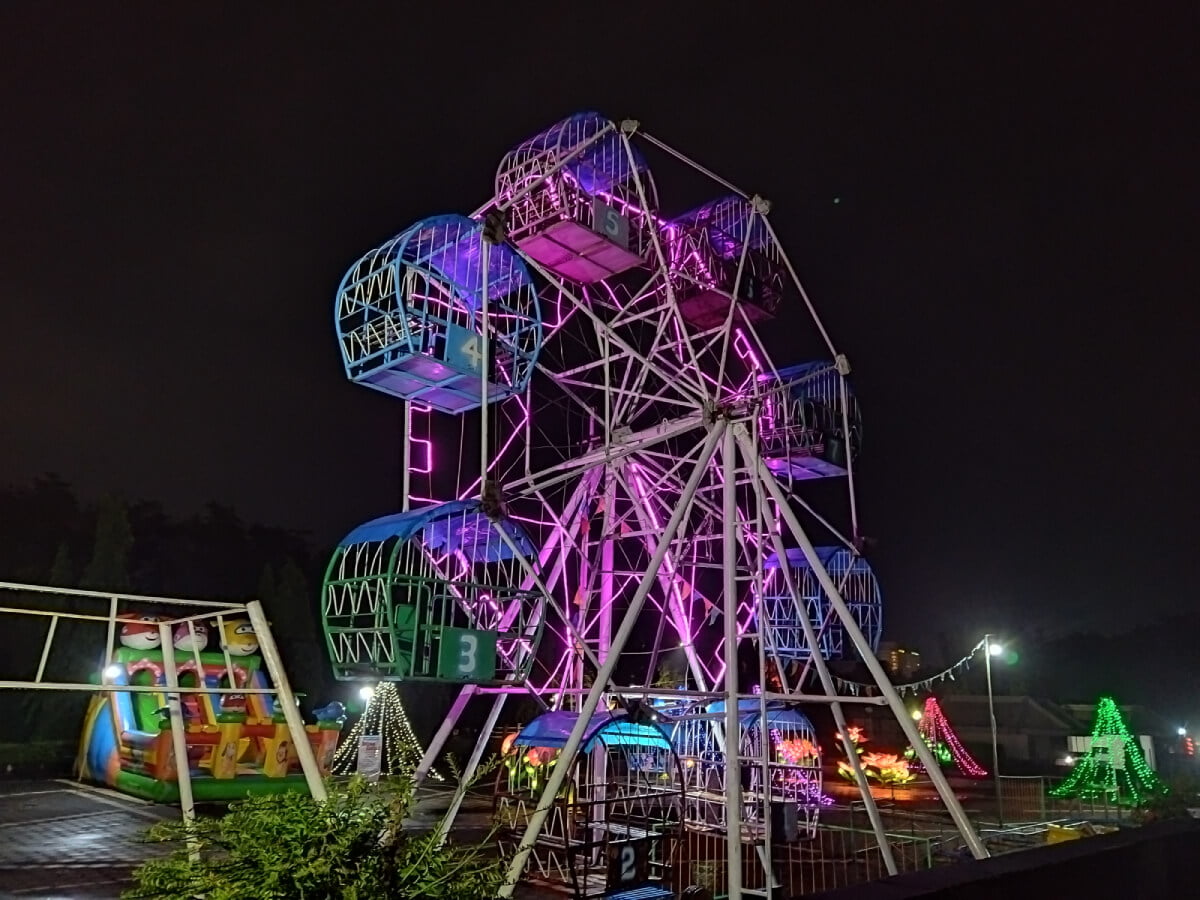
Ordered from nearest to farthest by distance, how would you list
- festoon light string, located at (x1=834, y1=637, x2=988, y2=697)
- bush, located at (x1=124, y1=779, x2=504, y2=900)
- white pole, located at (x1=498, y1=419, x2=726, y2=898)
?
bush, located at (x1=124, y1=779, x2=504, y2=900)
white pole, located at (x1=498, y1=419, x2=726, y2=898)
festoon light string, located at (x1=834, y1=637, x2=988, y2=697)

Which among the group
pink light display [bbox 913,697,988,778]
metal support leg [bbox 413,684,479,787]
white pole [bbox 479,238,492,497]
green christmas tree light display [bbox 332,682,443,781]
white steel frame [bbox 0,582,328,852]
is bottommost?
pink light display [bbox 913,697,988,778]

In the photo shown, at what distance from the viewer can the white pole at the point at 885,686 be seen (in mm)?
9172

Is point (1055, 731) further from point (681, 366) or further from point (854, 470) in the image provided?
point (681, 366)

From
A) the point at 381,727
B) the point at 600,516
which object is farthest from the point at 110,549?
the point at 600,516

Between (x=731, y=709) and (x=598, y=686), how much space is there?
1517 millimetres

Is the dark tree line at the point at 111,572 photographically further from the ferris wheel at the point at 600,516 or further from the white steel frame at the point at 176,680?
the white steel frame at the point at 176,680

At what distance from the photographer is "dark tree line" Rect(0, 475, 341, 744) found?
26688mm

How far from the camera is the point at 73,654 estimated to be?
27.0 meters

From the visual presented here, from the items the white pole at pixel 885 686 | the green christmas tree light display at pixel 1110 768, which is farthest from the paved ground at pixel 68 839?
the green christmas tree light display at pixel 1110 768

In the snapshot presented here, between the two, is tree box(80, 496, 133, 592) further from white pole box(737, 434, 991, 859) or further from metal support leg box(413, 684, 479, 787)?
white pole box(737, 434, 991, 859)

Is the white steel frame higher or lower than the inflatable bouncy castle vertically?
higher

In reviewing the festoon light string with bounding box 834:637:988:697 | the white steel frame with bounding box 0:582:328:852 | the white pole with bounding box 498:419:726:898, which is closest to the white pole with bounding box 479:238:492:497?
the white pole with bounding box 498:419:726:898

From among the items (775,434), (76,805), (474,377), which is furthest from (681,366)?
(76,805)

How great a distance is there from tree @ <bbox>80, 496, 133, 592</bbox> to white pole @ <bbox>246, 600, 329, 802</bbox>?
24518 millimetres
